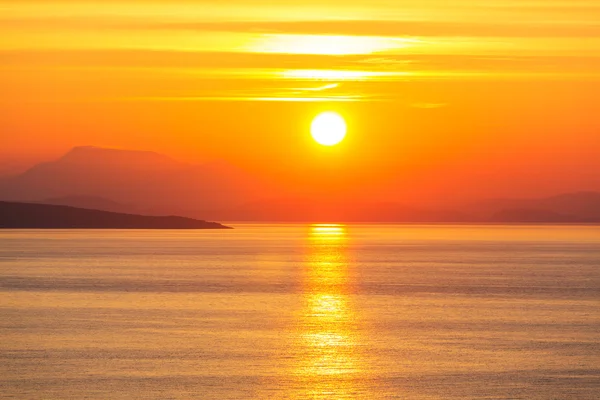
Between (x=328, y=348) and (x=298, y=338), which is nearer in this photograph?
(x=328, y=348)

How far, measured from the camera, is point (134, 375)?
38719mm

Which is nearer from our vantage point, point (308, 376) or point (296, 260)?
point (308, 376)

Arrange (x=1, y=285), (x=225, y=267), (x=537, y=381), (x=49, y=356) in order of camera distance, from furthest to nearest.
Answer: (x=225, y=267) → (x=1, y=285) → (x=49, y=356) → (x=537, y=381)

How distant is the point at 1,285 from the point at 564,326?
49.2m

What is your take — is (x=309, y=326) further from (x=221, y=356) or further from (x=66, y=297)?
(x=66, y=297)

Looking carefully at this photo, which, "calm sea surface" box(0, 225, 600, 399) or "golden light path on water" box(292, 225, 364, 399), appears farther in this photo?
"calm sea surface" box(0, 225, 600, 399)

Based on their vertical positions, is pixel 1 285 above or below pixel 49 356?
above

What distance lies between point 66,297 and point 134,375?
37280 mm

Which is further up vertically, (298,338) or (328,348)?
(298,338)

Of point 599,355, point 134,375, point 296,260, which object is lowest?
point 134,375

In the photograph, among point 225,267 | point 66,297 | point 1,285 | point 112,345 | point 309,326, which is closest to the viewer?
point 112,345

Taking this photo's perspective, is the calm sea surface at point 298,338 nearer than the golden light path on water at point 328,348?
No

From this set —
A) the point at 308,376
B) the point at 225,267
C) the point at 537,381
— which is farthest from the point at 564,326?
the point at 225,267

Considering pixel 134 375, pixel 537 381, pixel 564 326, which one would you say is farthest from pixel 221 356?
pixel 564 326
